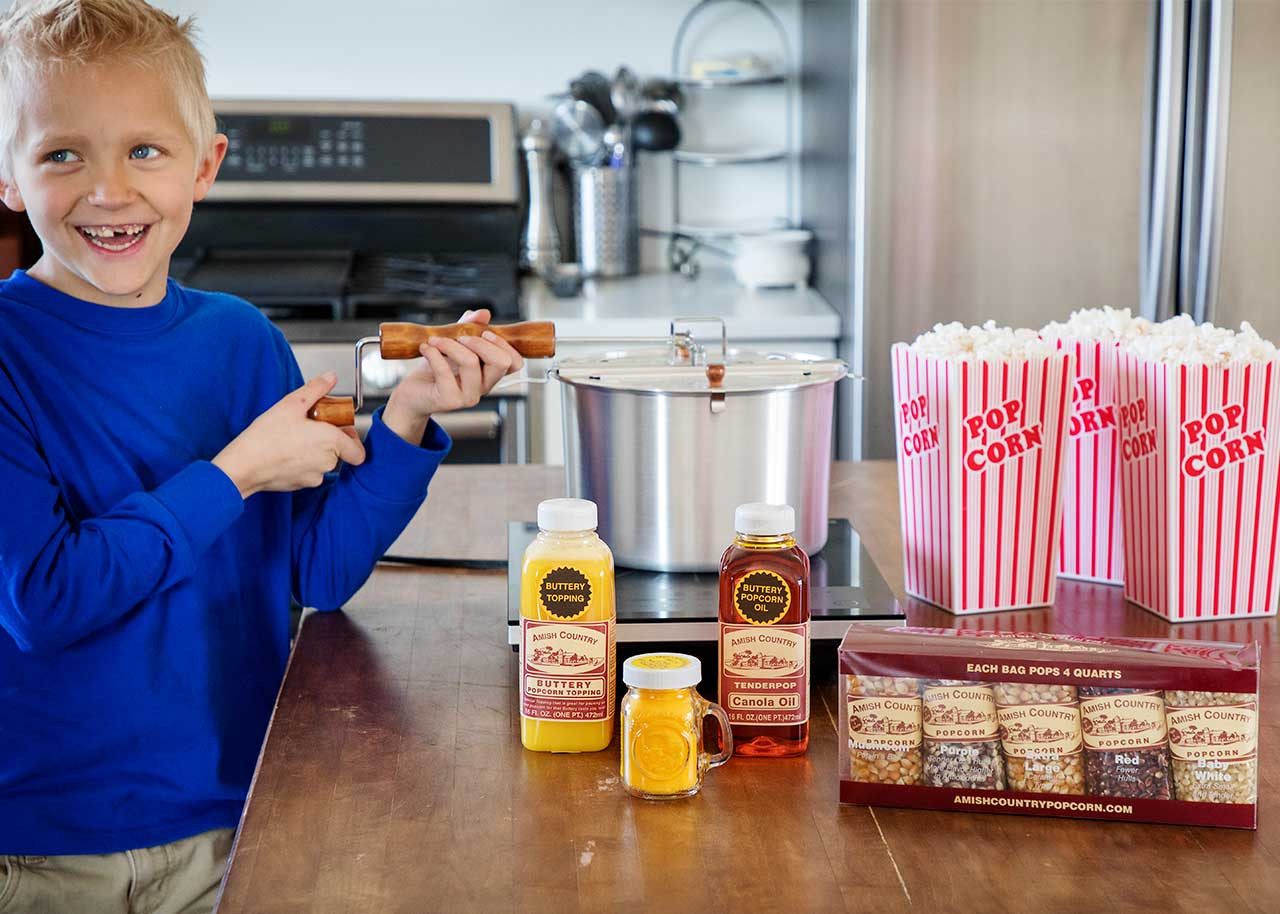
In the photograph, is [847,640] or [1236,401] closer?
[847,640]

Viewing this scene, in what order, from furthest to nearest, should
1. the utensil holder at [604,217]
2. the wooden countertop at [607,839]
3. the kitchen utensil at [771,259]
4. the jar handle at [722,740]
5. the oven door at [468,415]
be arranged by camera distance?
1. the utensil holder at [604,217]
2. the kitchen utensil at [771,259]
3. the oven door at [468,415]
4. the jar handle at [722,740]
5. the wooden countertop at [607,839]

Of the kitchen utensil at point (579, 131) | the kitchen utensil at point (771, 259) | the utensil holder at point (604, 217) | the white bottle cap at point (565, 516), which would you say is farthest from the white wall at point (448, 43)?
the white bottle cap at point (565, 516)

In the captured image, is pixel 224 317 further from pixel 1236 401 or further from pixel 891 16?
pixel 891 16

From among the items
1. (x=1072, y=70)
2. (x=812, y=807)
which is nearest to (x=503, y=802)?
(x=812, y=807)

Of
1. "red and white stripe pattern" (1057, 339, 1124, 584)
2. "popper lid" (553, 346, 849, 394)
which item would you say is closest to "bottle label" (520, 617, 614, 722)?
"popper lid" (553, 346, 849, 394)

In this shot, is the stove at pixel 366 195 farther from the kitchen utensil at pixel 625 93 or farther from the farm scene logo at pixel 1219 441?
the farm scene logo at pixel 1219 441

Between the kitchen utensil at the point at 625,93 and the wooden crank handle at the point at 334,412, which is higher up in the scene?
the kitchen utensil at the point at 625,93

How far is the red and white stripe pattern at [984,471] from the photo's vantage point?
40.0 inches

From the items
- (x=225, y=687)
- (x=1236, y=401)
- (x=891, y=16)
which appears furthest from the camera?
(x=891, y=16)

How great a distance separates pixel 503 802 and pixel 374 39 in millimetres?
2541

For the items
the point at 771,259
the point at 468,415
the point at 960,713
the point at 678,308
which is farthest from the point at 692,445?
the point at 771,259

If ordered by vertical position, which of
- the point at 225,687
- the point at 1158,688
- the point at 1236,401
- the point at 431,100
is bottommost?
the point at 225,687

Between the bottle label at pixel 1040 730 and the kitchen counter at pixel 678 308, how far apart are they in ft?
5.39

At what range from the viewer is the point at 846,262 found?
2576 millimetres
